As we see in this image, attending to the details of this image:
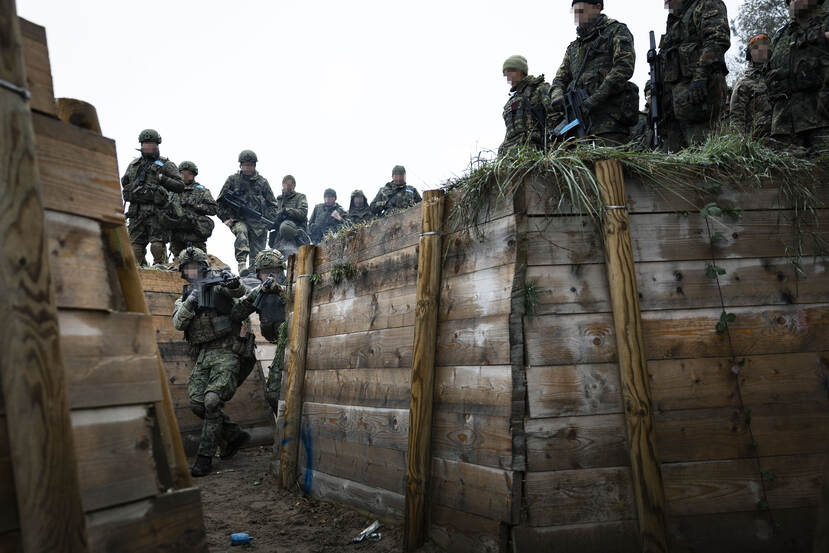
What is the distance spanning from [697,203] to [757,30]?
24798 mm

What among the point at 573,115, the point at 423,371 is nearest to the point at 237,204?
the point at 573,115

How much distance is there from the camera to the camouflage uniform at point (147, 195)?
11.6 metres

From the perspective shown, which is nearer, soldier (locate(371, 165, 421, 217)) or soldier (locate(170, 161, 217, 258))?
soldier (locate(170, 161, 217, 258))

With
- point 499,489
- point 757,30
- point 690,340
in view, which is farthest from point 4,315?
Answer: point 757,30

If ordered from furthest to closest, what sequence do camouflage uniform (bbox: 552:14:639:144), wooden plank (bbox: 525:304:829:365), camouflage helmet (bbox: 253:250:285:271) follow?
camouflage helmet (bbox: 253:250:285:271)
camouflage uniform (bbox: 552:14:639:144)
wooden plank (bbox: 525:304:829:365)

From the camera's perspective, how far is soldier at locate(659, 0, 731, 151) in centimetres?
566

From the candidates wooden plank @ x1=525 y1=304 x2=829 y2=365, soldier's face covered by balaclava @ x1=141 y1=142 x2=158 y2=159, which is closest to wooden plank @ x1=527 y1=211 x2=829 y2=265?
wooden plank @ x1=525 y1=304 x2=829 y2=365

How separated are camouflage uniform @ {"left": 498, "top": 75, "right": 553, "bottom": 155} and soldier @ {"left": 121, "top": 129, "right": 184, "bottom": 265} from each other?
7.18 meters

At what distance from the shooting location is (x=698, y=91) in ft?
19.0

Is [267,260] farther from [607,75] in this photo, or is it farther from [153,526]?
[153,526]

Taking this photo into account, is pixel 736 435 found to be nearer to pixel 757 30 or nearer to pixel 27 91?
pixel 27 91

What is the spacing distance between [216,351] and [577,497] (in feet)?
18.0

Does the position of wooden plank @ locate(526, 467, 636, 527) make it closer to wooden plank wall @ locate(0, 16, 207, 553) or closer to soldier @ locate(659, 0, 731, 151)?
wooden plank wall @ locate(0, 16, 207, 553)

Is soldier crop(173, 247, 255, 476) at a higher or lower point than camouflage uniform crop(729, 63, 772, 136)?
lower
